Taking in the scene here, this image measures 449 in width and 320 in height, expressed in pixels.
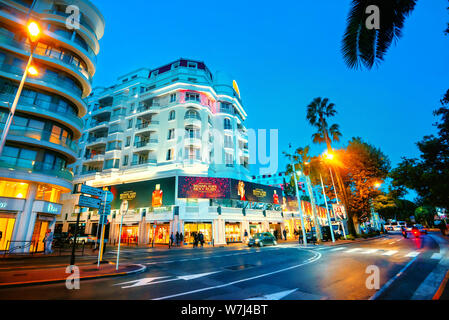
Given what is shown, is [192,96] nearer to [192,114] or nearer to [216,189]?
[192,114]

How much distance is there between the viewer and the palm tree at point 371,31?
238 inches

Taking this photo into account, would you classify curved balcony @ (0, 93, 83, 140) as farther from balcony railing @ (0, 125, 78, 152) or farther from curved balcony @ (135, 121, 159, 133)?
curved balcony @ (135, 121, 159, 133)

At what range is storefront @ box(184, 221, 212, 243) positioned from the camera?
Result: 98.1 ft

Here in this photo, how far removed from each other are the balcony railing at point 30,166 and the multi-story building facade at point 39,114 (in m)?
0.06

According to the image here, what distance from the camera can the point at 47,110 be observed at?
20703 millimetres

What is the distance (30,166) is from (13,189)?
2401 millimetres

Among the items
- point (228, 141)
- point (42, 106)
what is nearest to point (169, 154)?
point (228, 141)

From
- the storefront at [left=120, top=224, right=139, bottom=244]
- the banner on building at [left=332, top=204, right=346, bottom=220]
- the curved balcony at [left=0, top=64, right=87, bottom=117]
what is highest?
the curved balcony at [left=0, top=64, right=87, bottom=117]

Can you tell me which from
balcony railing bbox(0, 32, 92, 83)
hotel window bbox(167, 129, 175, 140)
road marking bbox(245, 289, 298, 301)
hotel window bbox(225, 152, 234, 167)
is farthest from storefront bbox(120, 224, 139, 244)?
road marking bbox(245, 289, 298, 301)

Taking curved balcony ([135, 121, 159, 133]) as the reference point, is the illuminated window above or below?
below

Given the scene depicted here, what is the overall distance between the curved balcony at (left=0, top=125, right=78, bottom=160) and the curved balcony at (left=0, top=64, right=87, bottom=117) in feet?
14.4
